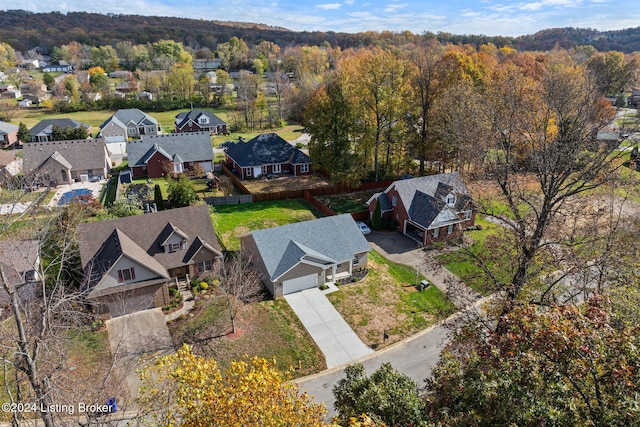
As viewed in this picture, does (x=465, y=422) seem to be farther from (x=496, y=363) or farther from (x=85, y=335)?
(x=85, y=335)

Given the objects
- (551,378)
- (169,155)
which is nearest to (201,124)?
(169,155)

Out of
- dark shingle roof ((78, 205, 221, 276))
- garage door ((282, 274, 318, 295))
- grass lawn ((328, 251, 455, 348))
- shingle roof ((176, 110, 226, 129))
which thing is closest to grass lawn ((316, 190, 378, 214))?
grass lawn ((328, 251, 455, 348))

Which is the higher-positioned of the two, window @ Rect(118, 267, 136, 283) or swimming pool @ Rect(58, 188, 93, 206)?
window @ Rect(118, 267, 136, 283)

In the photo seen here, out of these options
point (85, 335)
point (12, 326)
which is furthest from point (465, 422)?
point (12, 326)

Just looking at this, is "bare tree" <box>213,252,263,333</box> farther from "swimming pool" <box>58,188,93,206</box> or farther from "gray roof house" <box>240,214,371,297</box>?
"swimming pool" <box>58,188,93,206</box>

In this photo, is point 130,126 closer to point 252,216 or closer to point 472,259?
point 252,216

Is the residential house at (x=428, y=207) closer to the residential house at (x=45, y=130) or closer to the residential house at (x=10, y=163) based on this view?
the residential house at (x=10, y=163)
